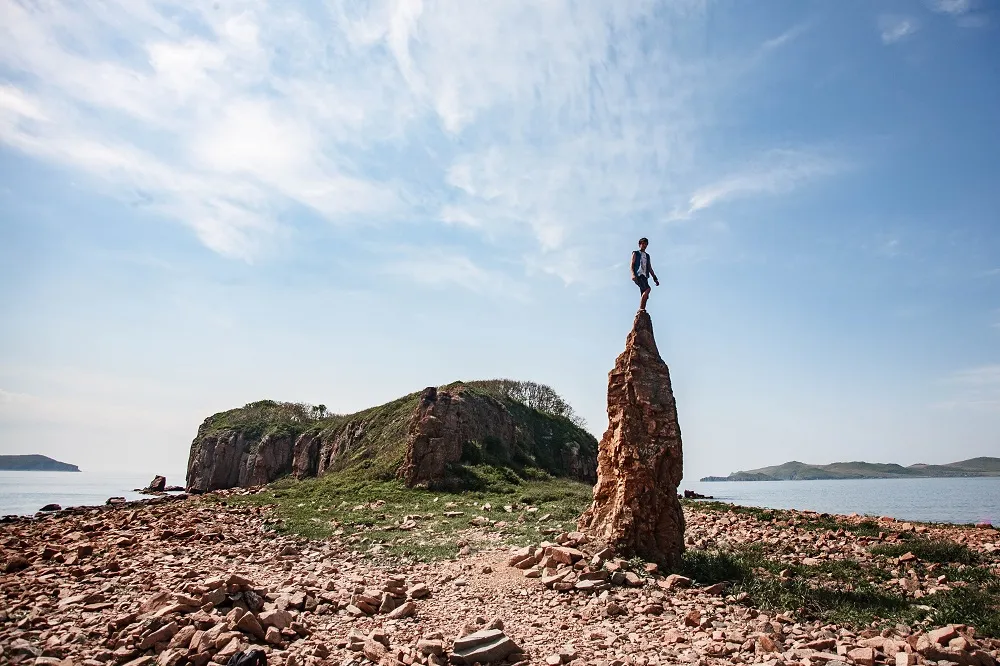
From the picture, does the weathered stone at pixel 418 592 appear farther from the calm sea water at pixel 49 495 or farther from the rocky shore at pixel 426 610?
the calm sea water at pixel 49 495

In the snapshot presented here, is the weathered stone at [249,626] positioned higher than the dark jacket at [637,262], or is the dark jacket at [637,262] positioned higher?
the dark jacket at [637,262]

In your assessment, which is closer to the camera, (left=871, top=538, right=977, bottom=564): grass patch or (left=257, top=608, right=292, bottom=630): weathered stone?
(left=257, top=608, right=292, bottom=630): weathered stone

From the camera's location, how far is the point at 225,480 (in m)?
46.9

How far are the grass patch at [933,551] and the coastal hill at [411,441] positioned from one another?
17919 mm

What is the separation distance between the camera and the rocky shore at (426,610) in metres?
7.01

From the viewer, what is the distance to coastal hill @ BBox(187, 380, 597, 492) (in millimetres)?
28297

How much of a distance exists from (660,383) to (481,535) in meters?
6.75

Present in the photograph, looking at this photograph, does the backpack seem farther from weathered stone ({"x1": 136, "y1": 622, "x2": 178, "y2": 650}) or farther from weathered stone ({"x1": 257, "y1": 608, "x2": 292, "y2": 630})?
weathered stone ({"x1": 136, "y1": 622, "x2": 178, "y2": 650})

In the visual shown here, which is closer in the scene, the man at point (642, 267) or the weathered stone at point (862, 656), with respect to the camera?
the weathered stone at point (862, 656)

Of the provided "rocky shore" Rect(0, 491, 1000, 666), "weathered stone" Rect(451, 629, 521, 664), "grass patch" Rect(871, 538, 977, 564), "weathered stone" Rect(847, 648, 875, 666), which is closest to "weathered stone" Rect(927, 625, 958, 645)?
"rocky shore" Rect(0, 491, 1000, 666)

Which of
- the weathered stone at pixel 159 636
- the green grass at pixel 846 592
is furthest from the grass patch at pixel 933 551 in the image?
the weathered stone at pixel 159 636

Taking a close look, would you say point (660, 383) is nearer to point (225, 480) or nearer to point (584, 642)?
point (584, 642)

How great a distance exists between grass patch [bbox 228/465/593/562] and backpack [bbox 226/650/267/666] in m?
5.55

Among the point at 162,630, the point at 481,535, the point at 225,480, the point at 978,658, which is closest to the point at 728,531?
the point at 481,535
